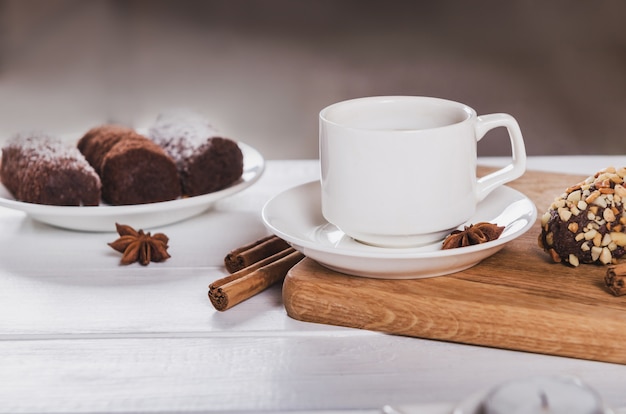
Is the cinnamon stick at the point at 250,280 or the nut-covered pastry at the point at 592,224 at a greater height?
the nut-covered pastry at the point at 592,224

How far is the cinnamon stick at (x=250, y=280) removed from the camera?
84 cm

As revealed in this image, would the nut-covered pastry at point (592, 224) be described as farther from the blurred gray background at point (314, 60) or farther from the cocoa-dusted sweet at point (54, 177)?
the blurred gray background at point (314, 60)

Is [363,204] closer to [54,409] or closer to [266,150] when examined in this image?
[54,409]

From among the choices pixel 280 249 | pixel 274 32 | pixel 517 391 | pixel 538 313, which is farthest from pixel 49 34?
pixel 517 391

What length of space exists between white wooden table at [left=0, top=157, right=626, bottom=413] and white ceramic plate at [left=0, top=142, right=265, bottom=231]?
81 mm

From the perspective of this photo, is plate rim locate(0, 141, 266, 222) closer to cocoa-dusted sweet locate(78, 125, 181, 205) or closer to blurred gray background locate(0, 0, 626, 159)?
cocoa-dusted sweet locate(78, 125, 181, 205)

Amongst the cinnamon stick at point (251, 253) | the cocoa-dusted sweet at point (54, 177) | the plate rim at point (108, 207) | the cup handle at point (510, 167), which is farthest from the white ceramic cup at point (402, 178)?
the cocoa-dusted sweet at point (54, 177)

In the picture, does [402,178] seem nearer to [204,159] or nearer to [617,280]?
[617,280]

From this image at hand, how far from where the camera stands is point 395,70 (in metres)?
2.44

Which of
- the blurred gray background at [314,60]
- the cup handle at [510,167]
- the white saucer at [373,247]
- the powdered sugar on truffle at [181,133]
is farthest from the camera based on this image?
the blurred gray background at [314,60]

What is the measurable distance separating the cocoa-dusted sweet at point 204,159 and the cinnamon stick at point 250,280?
24 cm

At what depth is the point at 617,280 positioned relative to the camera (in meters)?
0.76

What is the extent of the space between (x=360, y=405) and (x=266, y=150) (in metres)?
1.86

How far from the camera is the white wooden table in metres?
0.67
